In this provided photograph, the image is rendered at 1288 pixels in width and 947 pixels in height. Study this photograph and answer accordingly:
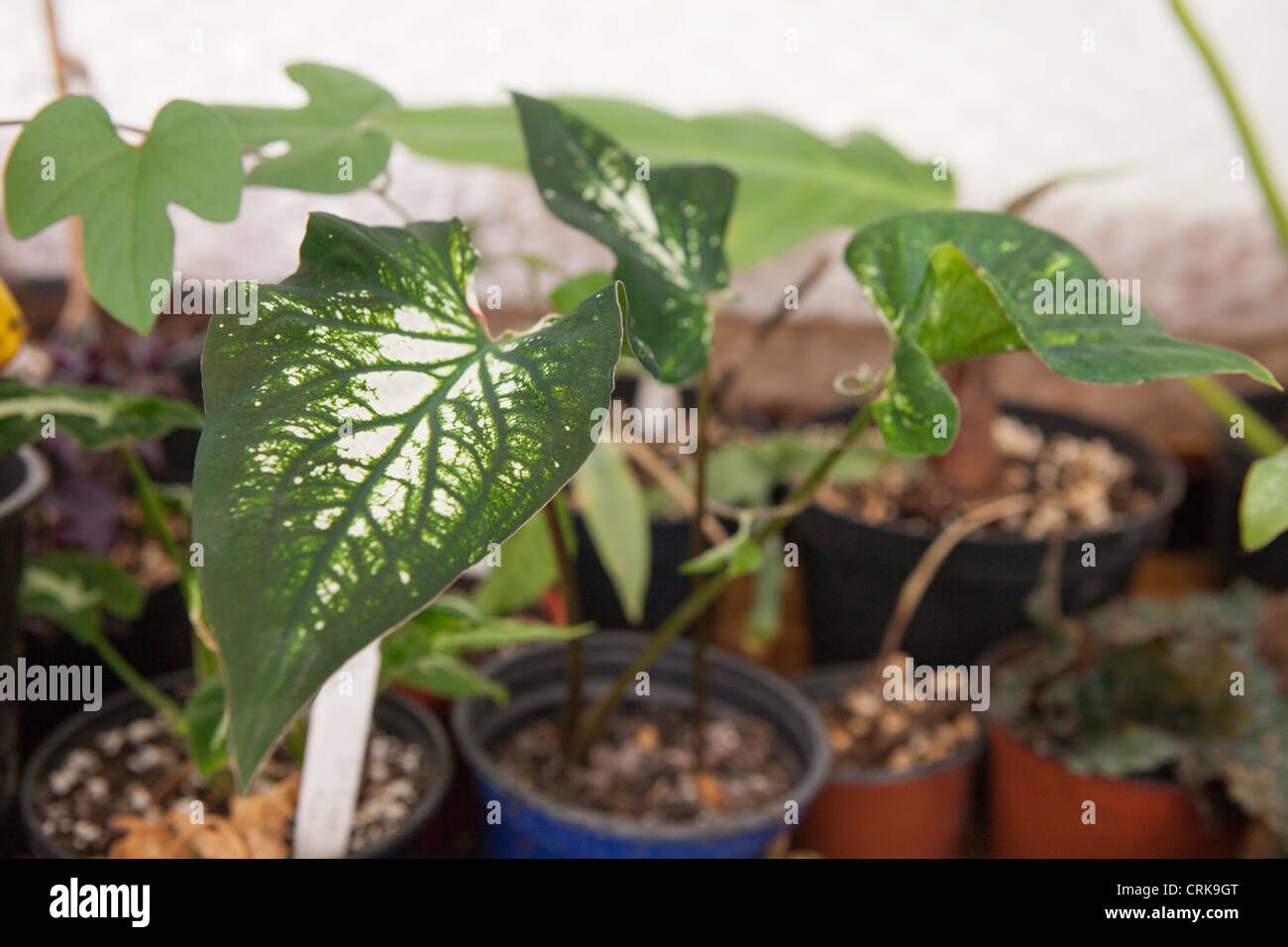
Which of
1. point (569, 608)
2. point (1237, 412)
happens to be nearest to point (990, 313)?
point (569, 608)

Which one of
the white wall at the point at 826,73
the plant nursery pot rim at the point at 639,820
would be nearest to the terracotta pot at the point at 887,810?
the plant nursery pot rim at the point at 639,820

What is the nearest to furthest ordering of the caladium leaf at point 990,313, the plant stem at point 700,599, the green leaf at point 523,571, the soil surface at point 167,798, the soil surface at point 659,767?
the caladium leaf at point 990,313
the plant stem at point 700,599
the soil surface at point 167,798
the soil surface at point 659,767
the green leaf at point 523,571

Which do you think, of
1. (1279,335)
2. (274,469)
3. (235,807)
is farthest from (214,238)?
(1279,335)

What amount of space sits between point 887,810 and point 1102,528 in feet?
1.19

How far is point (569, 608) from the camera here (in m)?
0.78

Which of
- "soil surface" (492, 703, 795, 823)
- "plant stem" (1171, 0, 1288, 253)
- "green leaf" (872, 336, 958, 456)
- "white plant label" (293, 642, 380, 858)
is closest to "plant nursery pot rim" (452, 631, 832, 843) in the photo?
"soil surface" (492, 703, 795, 823)

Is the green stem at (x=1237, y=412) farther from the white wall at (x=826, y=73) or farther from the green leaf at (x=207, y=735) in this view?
the green leaf at (x=207, y=735)

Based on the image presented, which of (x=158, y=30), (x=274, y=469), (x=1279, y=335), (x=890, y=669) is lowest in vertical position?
(x=890, y=669)

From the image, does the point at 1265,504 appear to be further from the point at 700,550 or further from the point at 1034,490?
the point at 1034,490

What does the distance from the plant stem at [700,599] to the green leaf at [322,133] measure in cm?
29

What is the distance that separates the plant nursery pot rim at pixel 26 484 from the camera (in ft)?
2.15
